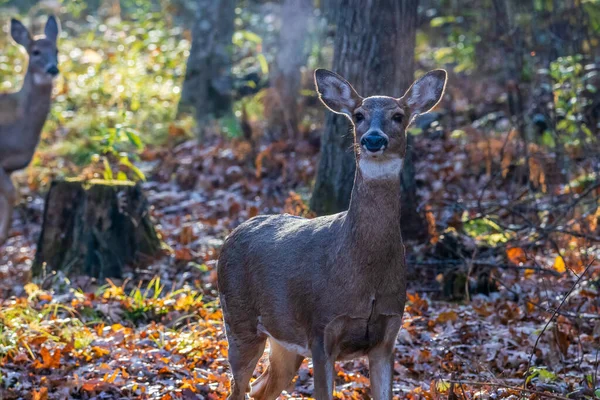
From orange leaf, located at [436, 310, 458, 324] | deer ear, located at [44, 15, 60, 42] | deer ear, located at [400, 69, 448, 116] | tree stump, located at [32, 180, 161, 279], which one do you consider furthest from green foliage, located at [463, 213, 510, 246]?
deer ear, located at [44, 15, 60, 42]

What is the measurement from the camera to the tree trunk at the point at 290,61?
44.1 ft

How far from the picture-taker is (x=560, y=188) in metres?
10.5

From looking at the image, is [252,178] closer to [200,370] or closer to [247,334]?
[200,370]

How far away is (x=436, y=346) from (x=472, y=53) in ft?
30.0

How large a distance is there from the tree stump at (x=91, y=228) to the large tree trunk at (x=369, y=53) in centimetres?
219

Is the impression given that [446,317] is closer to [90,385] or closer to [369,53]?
[369,53]

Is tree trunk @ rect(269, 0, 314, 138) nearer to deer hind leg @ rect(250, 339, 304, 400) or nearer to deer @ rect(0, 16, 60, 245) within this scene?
deer @ rect(0, 16, 60, 245)

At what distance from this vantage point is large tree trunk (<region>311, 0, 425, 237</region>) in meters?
8.46

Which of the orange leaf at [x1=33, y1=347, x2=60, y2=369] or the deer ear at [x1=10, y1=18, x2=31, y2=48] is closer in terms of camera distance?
the orange leaf at [x1=33, y1=347, x2=60, y2=369]

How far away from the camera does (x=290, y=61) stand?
14344 mm

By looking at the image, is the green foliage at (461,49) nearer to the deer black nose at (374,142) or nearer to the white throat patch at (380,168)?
the white throat patch at (380,168)

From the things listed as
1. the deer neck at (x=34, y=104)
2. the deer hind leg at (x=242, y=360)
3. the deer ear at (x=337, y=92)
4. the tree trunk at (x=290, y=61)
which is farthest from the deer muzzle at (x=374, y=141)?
the deer neck at (x=34, y=104)

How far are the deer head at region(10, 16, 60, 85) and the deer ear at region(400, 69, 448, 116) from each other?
8.89m

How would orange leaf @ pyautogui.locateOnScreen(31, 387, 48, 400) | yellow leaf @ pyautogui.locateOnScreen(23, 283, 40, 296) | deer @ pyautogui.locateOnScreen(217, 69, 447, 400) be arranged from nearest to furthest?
deer @ pyautogui.locateOnScreen(217, 69, 447, 400) → orange leaf @ pyautogui.locateOnScreen(31, 387, 48, 400) → yellow leaf @ pyautogui.locateOnScreen(23, 283, 40, 296)
